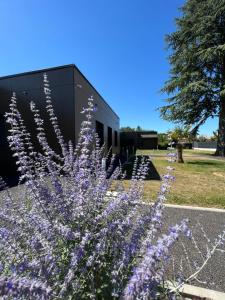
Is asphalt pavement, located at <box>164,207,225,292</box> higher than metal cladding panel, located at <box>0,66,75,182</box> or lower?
lower

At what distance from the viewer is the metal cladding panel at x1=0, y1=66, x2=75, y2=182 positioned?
11.2 m

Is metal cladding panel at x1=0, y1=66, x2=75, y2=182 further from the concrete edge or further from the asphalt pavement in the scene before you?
the concrete edge

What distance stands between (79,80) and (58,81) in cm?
113

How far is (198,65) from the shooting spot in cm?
2306

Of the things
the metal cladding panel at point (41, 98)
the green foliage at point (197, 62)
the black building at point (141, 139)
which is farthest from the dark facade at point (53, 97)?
the black building at point (141, 139)

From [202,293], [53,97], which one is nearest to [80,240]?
[202,293]

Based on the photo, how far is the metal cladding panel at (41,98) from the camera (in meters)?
11.2

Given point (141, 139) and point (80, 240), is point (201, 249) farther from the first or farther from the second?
point (141, 139)

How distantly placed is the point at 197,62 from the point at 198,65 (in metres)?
0.33

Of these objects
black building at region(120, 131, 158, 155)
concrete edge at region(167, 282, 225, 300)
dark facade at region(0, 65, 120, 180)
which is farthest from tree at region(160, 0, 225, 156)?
concrete edge at region(167, 282, 225, 300)

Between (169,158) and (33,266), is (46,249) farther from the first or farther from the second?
(169,158)

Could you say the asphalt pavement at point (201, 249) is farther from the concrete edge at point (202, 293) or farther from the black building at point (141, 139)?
the black building at point (141, 139)

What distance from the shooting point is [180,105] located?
23875 millimetres

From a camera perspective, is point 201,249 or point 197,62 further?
point 197,62
